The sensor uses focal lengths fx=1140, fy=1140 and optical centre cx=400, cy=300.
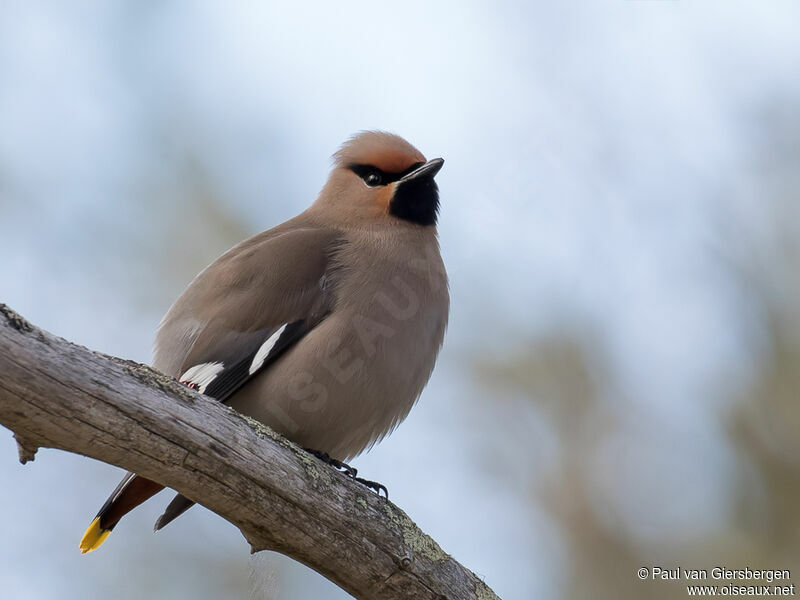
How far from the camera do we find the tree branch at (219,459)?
3.40 meters

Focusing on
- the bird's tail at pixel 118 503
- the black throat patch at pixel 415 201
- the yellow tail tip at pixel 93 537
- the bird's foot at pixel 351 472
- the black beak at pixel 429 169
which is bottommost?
the yellow tail tip at pixel 93 537

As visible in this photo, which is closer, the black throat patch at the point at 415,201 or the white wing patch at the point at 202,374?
the white wing patch at the point at 202,374

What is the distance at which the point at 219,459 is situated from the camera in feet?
12.5

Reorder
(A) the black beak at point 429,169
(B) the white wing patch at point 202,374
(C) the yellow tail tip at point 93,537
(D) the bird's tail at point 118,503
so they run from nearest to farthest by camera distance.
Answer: (D) the bird's tail at point 118,503
(C) the yellow tail tip at point 93,537
(B) the white wing patch at point 202,374
(A) the black beak at point 429,169

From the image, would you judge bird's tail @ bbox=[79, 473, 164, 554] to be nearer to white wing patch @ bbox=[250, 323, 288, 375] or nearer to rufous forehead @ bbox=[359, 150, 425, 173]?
white wing patch @ bbox=[250, 323, 288, 375]

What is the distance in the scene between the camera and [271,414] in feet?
15.6

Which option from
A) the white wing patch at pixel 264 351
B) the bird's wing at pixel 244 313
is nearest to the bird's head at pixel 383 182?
the bird's wing at pixel 244 313

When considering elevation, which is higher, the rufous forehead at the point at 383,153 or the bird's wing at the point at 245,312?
the rufous forehead at the point at 383,153

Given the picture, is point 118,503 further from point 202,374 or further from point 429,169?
point 429,169

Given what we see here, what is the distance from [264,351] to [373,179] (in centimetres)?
136

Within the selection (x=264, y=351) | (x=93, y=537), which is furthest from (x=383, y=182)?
(x=93, y=537)

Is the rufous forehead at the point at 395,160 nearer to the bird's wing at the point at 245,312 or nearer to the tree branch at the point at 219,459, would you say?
the bird's wing at the point at 245,312

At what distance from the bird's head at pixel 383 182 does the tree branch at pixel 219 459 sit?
1804mm

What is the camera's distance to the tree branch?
340cm
